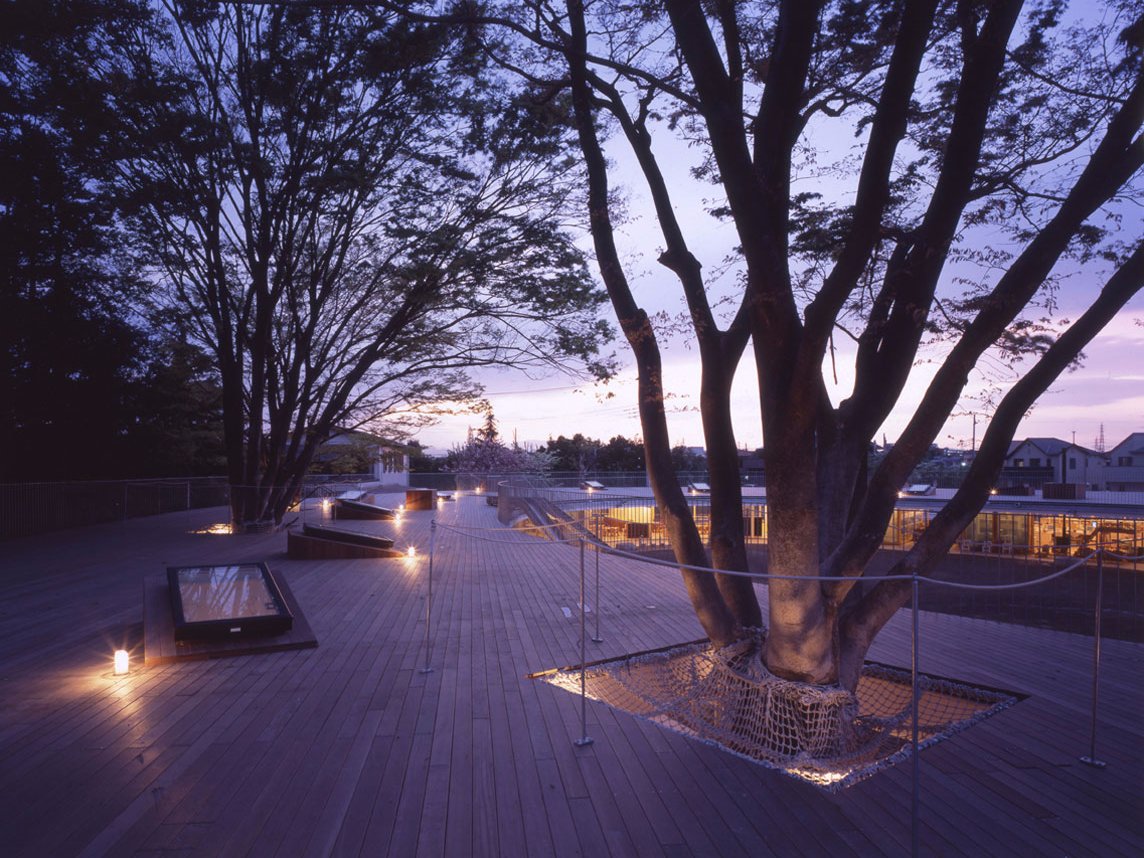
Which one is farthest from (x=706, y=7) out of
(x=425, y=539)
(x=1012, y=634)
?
(x=425, y=539)

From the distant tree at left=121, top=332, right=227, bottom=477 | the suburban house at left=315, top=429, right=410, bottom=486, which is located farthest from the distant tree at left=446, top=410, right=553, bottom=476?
the distant tree at left=121, top=332, right=227, bottom=477

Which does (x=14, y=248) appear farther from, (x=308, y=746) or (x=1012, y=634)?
(x=1012, y=634)

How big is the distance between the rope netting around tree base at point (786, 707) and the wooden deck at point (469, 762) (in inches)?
9.8

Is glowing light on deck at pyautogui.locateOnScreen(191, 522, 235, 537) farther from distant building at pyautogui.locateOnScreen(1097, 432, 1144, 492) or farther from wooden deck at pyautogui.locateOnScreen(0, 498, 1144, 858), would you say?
distant building at pyautogui.locateOnScreen(1097, 432, 1144, 492)

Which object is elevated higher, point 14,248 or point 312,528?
point 14,248

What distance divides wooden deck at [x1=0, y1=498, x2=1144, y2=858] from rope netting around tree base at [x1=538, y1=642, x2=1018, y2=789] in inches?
9.8

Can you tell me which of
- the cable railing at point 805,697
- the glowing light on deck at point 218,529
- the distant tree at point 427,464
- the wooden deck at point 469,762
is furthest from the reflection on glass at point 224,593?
the distant tree at point 427,464

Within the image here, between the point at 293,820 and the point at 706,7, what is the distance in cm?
646

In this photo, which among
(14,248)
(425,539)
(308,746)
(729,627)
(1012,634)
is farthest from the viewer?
(425,539)

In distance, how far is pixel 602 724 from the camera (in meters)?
4.76

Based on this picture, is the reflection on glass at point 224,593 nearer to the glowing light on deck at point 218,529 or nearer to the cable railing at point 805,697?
the cable railing at point 805,697

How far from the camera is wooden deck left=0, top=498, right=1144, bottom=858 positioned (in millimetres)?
3299

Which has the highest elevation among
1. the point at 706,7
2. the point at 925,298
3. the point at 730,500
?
the point at 706,7

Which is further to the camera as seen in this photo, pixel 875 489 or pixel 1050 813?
pixel 875 489
